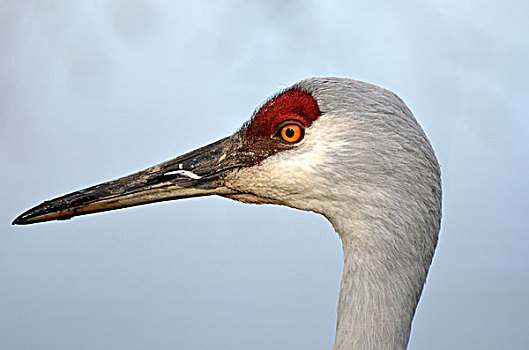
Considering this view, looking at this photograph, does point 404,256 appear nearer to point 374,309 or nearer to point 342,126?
point 374,309

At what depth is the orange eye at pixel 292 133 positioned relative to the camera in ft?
6.92

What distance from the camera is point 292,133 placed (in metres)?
2.12

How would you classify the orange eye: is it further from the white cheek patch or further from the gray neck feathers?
the white cheek patch

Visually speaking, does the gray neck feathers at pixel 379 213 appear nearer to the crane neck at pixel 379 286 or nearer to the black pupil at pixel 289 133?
the crane neck at pixel 379 286

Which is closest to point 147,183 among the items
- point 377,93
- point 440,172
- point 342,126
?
point 342,126

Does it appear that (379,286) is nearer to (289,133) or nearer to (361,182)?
(361,182)

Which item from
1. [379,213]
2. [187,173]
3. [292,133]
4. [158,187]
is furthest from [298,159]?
[158,187]

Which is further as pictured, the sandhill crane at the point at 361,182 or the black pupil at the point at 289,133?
the black pupil at the point at 289,133

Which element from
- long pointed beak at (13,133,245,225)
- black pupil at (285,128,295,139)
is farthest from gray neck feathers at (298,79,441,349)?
long pointed beak at (13,133,245,225)

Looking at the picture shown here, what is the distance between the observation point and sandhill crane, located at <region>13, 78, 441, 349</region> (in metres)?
2.00

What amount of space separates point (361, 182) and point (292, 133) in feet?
1.01

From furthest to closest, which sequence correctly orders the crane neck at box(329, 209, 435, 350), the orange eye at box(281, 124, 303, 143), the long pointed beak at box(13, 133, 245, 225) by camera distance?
the long pointed beak at box(13, 133, 245, 225)
the orange eye at box(281, 124, 303, 143)
the crane neck at box(329, 209, 435, 350)

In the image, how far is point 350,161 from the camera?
2.02 meters

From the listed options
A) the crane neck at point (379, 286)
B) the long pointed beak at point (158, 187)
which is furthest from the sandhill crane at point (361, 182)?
the long pointed beak at point (158, 187)
